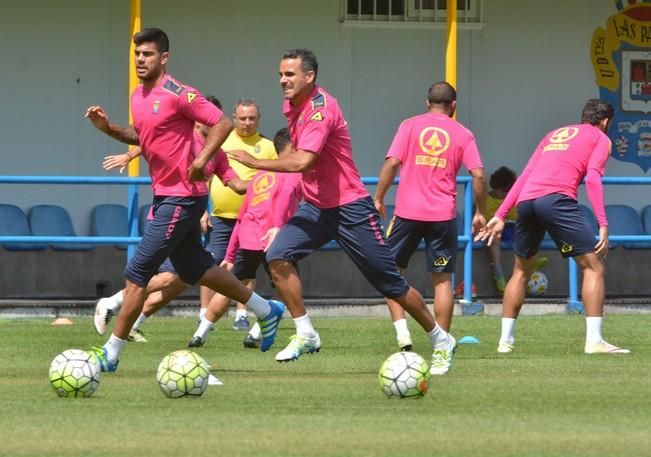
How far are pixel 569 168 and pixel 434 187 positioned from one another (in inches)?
49.2

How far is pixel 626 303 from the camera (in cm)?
1838

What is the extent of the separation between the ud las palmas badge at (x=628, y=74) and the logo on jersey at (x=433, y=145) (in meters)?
9.01

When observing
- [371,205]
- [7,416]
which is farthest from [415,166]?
[7,416]

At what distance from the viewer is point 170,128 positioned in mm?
10367

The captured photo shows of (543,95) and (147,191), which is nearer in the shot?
(147,191)

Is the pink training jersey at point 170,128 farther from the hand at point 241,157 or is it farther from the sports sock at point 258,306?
the sports sock at point 258,306

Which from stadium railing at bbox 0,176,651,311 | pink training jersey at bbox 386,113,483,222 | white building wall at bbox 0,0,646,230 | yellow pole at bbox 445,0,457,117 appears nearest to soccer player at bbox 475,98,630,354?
pink training jersey at bbox 386,113,483,222

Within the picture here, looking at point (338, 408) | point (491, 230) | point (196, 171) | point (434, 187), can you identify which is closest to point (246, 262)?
point (434, 187)

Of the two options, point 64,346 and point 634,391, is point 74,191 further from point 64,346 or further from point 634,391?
point 634,391

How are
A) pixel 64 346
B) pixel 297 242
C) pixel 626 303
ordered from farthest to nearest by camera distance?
pixel 626 303
pixel 64 346
pixel 297 242

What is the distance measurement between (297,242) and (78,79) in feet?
30.2

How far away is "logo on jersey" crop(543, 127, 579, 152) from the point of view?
41.4ft

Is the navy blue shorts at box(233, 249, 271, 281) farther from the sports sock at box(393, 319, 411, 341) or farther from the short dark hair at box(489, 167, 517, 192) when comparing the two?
the short dark hair at box(489, 167, 517, 192)

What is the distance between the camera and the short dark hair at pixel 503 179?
18859 millimetres
